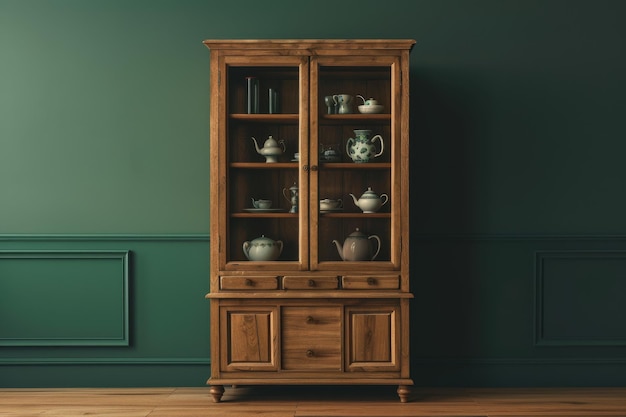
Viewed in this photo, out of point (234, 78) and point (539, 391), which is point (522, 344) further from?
point (234, 78)

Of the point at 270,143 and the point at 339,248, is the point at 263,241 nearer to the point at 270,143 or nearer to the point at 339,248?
the point at 339,248

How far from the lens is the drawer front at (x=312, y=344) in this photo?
317 cm

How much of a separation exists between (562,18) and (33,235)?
3.04m

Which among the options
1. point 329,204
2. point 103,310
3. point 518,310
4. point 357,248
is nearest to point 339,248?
point 357,248

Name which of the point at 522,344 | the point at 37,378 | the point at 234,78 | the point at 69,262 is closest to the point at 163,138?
the point at 234,78

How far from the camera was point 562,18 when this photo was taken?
3.55 m

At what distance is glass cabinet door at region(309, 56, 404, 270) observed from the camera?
3.20 m

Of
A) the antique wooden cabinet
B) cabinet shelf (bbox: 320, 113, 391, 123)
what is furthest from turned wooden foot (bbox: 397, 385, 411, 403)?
cabinet shelf (bbox: 320, 113, 391, 123)

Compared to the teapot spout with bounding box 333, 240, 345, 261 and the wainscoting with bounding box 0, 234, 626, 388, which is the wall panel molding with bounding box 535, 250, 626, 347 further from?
the teapot spout with bounding box 333, 240, 345, 261

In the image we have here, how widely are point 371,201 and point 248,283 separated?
72 centimetres

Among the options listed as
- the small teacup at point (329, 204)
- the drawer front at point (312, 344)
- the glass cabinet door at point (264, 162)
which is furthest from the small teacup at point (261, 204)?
the drawer front at point (312, 344)

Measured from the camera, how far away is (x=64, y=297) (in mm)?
3539

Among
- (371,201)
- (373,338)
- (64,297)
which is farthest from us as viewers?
(64,297)

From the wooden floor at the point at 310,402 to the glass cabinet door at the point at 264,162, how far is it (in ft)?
2.19
